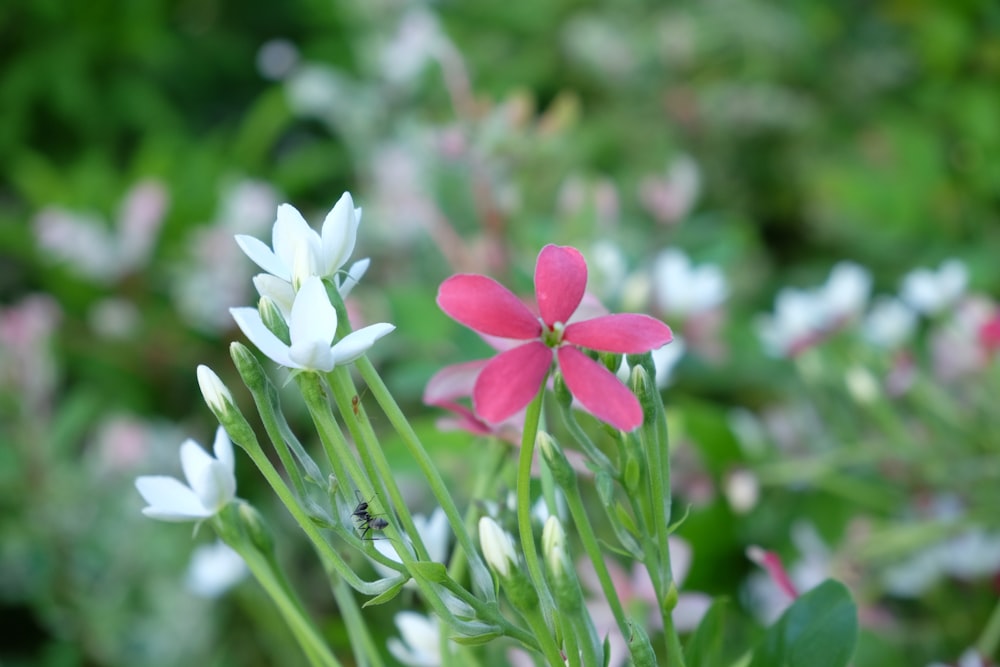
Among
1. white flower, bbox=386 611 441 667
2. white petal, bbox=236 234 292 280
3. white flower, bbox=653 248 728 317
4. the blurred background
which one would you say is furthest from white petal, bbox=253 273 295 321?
white flower, bbox=653 248 728 317

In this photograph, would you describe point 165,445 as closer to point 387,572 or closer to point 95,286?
point 95,286

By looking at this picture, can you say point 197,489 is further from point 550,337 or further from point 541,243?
point 541,243

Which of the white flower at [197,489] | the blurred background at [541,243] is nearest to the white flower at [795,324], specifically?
the blurred background at [541,243]

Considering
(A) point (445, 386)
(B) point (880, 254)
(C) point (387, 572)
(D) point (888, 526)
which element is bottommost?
(B) point (880, 254)

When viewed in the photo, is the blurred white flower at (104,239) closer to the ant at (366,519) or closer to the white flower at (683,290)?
the white flower at (683,290)

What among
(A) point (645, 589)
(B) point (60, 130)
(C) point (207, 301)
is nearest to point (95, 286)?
(C) point (207, 301)

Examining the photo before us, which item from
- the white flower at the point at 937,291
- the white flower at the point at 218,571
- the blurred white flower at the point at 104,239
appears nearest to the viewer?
the white flower at the point at 218,571
